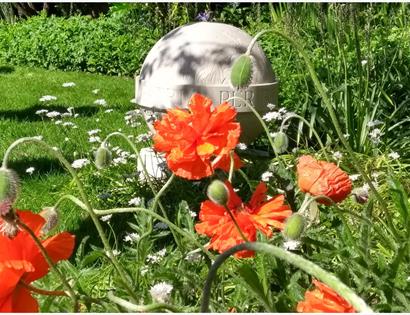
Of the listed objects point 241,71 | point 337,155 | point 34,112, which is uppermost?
point 241,71

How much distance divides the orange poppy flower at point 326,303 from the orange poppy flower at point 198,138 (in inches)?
19.6

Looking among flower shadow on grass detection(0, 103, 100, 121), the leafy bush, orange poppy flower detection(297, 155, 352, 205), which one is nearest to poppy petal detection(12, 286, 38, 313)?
orange poppy flower detection(297, 155, 352, 205)

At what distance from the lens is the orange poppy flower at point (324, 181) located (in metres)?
1.35

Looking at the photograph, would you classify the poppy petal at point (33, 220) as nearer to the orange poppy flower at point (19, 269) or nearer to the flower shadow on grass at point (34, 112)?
the orange poppy flower at point (19, 269)

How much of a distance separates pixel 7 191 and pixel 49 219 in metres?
0.24

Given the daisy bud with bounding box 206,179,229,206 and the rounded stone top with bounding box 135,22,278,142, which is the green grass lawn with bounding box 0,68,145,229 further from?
the daisy bud with bounding box 206,179,229,206

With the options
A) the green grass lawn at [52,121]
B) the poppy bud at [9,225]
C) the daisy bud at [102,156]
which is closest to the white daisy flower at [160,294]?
the poppy bud at [9,225]

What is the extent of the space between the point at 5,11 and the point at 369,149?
973 cm

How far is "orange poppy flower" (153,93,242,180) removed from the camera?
1358mm

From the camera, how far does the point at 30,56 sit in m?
10.2

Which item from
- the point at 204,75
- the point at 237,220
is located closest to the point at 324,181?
the point at 237,220

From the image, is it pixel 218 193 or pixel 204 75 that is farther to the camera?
pixel 204 75

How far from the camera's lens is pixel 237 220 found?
4.51 ft

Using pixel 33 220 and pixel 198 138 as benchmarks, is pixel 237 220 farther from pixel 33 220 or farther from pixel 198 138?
pixel 33 220
